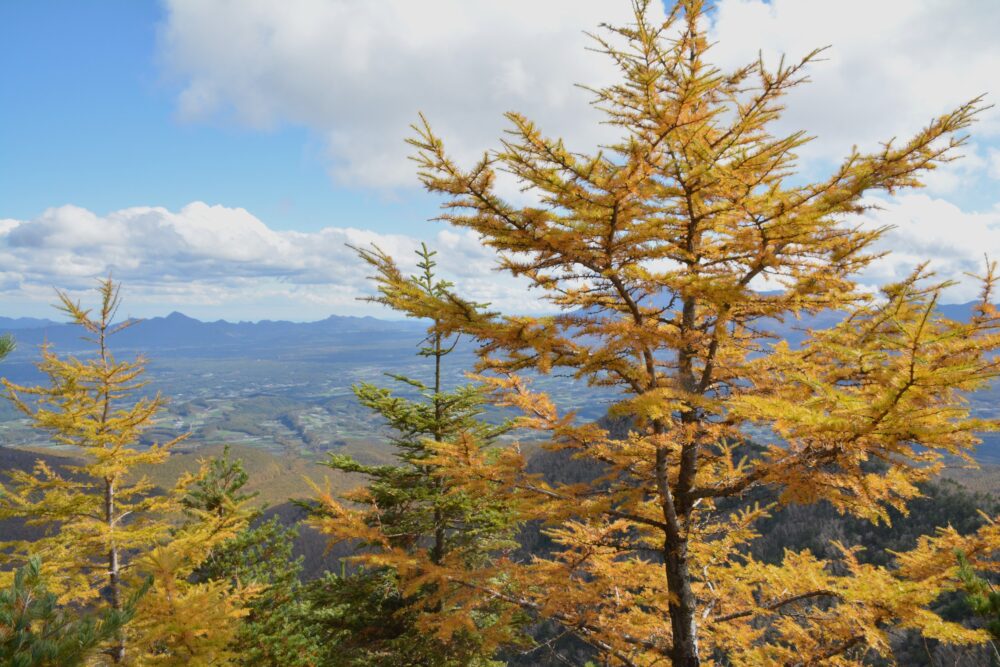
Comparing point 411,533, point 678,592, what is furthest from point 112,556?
point 678,592

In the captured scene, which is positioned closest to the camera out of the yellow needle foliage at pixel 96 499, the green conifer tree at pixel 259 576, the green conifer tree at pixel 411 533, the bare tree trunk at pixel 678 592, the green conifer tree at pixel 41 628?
the green conifer tree at pixel 41 628

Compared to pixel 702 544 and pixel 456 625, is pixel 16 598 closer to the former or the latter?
pixel 456 625

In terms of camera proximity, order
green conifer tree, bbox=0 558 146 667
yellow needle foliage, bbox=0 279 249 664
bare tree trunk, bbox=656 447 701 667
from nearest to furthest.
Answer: green conifer tree, bbox=0 558 146 667 → bare tree trunk, bbox=656 447 701 667 → yellow needle foliage, bbox=0 279 249 664

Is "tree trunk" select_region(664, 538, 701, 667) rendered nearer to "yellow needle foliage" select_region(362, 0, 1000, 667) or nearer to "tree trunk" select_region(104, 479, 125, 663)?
"yellow needle foliage" select_region(362, 0, 1000, 667)

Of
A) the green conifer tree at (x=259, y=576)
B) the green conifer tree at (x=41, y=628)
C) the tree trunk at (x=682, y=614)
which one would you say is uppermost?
the green conifer tree at (x=41, y=628)

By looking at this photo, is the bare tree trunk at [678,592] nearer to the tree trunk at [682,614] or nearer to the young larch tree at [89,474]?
the tree trunk at [682,614]

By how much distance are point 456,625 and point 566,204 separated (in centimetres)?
588

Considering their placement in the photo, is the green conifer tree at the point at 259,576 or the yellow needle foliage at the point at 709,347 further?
the green conifer tree at the point at 259,576

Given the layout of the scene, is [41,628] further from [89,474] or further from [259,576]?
[259,576]

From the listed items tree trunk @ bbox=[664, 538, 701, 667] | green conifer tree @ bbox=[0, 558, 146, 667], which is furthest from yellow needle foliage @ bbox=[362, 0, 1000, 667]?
green conifer tree @ bbox=[0, 558, 146, 667]

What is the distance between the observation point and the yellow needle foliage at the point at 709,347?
487 cm

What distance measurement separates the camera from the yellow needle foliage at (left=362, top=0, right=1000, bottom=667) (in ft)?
16.0

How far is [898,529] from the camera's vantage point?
251 ft

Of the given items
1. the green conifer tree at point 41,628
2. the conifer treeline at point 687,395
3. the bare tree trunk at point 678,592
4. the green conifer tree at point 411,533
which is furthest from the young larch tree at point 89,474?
the bare tree trunk at point 678,592
